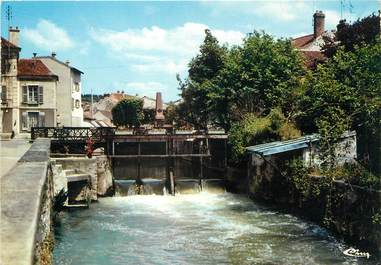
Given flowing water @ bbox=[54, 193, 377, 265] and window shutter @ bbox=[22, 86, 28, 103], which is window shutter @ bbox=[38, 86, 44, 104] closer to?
window shutter @ bbox=[22, 86, 28, 103]

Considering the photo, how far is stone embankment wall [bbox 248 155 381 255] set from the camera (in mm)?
14469

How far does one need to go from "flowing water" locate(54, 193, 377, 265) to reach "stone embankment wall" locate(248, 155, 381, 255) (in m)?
0.60

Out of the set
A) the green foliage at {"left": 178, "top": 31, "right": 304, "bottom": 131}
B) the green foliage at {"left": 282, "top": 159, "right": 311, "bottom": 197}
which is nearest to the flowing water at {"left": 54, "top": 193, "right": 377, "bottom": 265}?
the green foliage at {"left": 282, "top": 159, "right": 311, "bottom": 197}

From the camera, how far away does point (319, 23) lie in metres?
48.3

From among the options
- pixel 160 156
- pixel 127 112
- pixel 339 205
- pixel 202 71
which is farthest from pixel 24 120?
pixel 339 205

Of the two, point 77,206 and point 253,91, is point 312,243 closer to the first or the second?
point 77,206

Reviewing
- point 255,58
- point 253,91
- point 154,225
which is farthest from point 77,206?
point 255,58

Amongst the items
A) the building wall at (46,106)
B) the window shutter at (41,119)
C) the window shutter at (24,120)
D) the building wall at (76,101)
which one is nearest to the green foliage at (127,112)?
the building wall at (76,101)

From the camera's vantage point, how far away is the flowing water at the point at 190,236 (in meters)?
14.8

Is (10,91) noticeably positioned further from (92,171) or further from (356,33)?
(356,33)

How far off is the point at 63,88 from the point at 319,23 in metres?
28.9

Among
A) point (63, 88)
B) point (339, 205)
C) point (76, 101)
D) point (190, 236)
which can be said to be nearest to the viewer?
point (339, 205)

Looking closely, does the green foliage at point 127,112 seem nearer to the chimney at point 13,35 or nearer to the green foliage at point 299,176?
the chimney at point 13,35

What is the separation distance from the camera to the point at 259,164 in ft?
86.6
